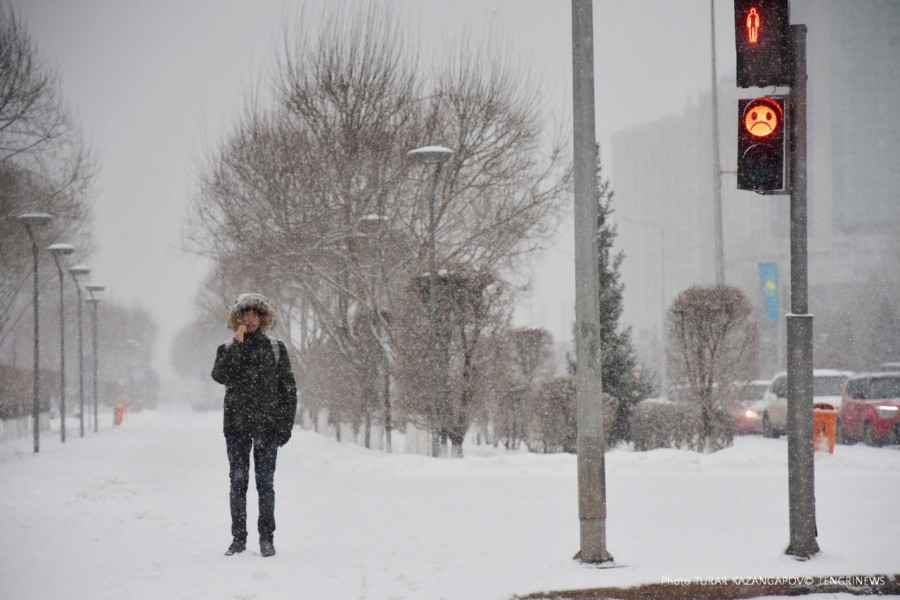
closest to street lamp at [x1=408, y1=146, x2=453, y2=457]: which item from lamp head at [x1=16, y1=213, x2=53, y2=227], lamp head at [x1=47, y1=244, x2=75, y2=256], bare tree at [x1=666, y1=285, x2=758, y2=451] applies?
bare tree at [x1=666, y1=285, x2=758, y2=451]

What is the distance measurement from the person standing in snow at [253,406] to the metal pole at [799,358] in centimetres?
363

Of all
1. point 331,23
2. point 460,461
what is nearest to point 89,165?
point 331,23

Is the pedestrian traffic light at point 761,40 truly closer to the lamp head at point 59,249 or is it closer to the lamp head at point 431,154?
the lamp head at point 431,154

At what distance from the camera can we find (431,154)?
1745 cm

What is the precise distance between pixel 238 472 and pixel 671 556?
3252 millimetres

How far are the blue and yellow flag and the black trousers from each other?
2030cm

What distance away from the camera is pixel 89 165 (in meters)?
31.0

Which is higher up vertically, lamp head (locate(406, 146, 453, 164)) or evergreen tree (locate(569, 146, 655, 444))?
lamp head (locate(406, 146, 453, 164))

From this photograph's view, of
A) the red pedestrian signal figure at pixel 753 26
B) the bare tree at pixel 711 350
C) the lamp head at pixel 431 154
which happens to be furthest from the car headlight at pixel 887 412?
the red pedestrian signal figure at pixel 753 26

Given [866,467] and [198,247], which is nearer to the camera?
[866,467]

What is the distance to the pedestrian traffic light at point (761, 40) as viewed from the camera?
6.73 metres

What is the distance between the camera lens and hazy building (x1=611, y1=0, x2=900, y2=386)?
232 feet

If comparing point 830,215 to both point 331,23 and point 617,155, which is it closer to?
point 617,155

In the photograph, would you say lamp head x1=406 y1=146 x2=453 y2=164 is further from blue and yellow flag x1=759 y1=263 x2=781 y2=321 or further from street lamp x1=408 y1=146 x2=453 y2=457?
blue and yellow flag x1=759 y1=263 x2=781 y2=321
